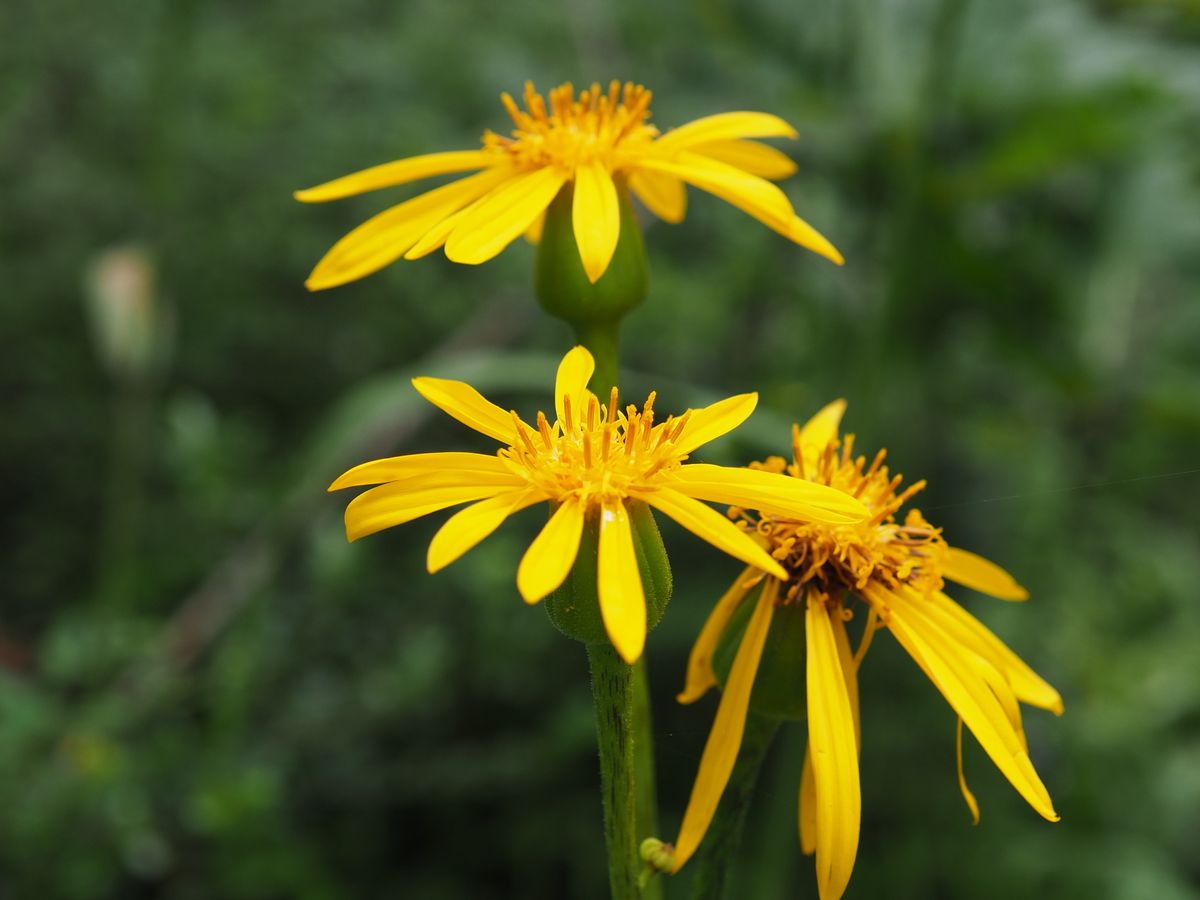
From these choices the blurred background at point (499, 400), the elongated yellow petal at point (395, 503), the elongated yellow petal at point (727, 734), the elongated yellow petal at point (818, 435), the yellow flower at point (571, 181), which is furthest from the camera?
the blurred background at point (499, 400)

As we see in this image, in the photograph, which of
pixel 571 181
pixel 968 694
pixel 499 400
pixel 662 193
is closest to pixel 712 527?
pixel 968 694

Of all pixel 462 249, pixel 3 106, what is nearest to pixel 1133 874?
pixel 462 249

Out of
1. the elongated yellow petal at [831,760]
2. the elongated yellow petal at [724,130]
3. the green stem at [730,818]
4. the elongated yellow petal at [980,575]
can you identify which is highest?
the elongated yellow petal at [724,130]

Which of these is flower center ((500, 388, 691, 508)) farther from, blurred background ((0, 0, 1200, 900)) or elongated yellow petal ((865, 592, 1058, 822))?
blurred background ((0, 0, 1200, 900))

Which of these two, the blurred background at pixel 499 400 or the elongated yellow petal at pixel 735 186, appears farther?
the blurred background at pixel 499 400

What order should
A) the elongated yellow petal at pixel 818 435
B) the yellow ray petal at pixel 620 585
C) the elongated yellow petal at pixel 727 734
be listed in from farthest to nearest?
the elongated yellow petal at pixel 818 435 → the elongated yellow petal at pixel 727 734 → the yellow ray petal at pixel 620 585

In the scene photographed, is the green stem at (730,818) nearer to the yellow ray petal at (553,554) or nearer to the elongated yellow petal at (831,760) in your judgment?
the elongated yellow petal at (831,760)

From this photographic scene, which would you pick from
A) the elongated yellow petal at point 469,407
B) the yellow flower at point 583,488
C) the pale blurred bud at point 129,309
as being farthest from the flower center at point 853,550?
the pale blurred bud at point 129,309

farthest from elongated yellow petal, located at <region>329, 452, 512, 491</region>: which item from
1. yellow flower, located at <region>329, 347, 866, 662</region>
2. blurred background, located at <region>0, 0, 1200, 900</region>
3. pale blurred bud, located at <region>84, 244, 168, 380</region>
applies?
pale blurred bud, located at <region>84, 244, 168, 380</region>

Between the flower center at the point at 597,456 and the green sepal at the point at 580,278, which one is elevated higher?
the green sepal at the point at 580,278
